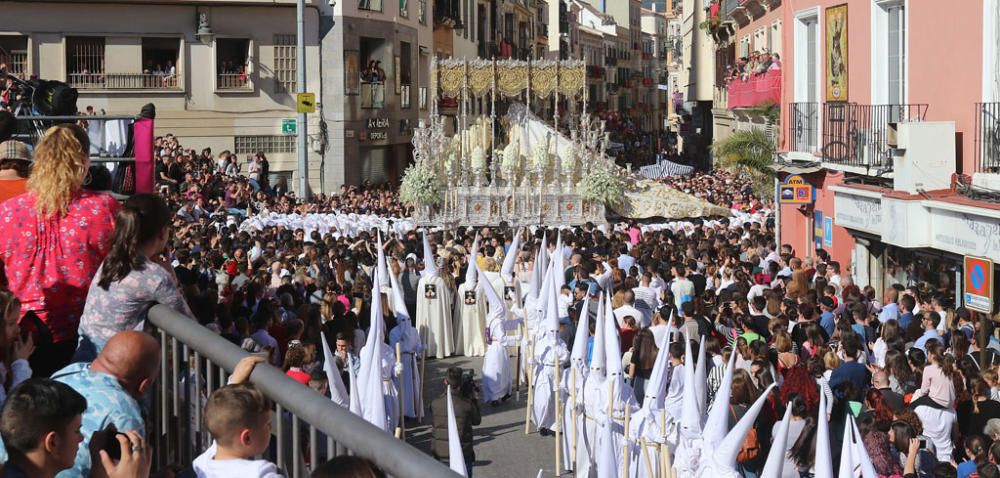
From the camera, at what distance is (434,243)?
70.5ft

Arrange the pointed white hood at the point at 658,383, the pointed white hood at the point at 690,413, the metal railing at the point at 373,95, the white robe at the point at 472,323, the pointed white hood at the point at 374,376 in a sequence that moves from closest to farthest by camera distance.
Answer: the pointed white hood at the point at 690,413
the pointed white hood at the point at 658,383
the pointed white hood at the point at 374,376
the white robe at the point at 472,323
the metal railing at the point at 373,95

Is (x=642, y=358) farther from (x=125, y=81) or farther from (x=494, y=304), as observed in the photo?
(x=125, y=81)

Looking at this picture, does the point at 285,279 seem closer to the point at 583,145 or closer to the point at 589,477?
the point at 589,477

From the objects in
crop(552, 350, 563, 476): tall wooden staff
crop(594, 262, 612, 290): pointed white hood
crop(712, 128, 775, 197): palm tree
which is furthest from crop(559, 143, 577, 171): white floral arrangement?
crop(552, 350, 563, 476): tall wooden staff

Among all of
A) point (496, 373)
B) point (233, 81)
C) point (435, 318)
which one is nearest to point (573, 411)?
point (496, 373)

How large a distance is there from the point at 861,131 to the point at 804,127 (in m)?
3.22

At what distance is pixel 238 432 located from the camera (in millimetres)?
3848

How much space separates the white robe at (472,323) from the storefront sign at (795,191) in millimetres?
6670

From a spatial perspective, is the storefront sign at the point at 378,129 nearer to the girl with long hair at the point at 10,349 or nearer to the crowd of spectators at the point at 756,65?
the crowd of spectators at the point at 756,65

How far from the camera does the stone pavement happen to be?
40.8 ft

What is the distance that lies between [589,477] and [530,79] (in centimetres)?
2340

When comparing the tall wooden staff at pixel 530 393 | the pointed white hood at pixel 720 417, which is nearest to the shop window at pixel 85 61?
the tall wooden staff at pixel 530 393

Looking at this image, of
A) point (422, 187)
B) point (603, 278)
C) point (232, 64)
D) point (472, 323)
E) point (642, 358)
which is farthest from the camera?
point (232, 64)

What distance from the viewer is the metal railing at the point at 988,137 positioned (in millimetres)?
15672
